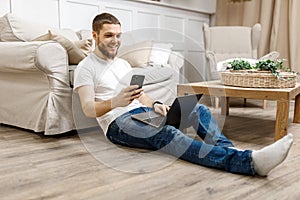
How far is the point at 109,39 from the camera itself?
157 cm

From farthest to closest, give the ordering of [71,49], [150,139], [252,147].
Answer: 1. [71,49]
2. [252,147]
3. [150,139]

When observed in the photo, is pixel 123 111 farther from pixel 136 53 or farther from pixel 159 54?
pixel 159 54

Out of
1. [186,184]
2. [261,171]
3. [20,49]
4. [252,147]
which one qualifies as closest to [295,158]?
[252,147]

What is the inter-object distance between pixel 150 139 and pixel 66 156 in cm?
42

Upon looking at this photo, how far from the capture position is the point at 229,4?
14.8ft

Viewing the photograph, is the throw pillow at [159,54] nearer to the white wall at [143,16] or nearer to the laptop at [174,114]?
the white wall at [143,16]

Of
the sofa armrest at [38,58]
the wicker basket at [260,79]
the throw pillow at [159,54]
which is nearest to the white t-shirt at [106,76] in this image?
the sofa armrest at [38,58]

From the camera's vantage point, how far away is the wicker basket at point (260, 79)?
1877mm

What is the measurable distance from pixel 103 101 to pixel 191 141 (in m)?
0.44

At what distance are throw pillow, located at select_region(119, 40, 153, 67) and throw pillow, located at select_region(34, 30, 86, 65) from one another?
0.37 m

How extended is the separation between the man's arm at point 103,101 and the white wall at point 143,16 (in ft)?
1.25

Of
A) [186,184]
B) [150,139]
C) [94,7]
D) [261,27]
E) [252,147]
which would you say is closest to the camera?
[186,184]

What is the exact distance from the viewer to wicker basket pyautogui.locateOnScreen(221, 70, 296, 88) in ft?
6.16

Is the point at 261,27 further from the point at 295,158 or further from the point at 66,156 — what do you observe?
the point at 66,156
